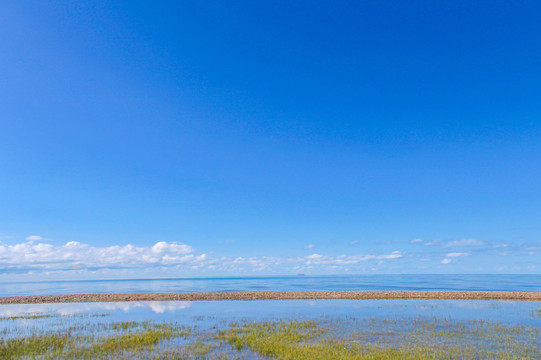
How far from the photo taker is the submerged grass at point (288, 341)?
707 inches

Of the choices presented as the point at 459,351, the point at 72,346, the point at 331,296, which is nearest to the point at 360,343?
the point at 459,351

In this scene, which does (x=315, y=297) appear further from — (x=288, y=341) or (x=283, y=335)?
(x=288, y=341)

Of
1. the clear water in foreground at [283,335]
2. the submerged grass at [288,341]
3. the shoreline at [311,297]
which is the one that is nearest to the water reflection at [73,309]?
the clear water in foreground at [283,335]

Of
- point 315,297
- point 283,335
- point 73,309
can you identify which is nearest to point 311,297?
point 315,297

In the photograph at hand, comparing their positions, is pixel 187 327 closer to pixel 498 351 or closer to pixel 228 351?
pixel 228 351

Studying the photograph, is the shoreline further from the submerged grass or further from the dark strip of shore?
the submerged grass

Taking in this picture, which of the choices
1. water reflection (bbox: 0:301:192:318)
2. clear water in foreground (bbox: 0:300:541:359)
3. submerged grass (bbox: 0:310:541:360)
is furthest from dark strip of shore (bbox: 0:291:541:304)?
submerged grass (bbox: 0:310:541:360)

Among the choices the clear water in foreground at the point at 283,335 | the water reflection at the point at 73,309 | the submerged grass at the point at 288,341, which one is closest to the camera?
the submerged grass at the point at 288,341

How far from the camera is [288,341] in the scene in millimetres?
21500

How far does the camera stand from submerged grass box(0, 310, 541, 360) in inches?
707

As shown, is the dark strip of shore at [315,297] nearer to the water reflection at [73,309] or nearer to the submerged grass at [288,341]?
the water reflection at [73,309]

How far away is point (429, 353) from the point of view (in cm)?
1786

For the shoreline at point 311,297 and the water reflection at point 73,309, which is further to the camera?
the shoreline at point 311,297

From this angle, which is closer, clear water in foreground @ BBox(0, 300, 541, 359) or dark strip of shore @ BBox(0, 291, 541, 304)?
clear water in foreground @ BBox(0, 300, 541, 359)
